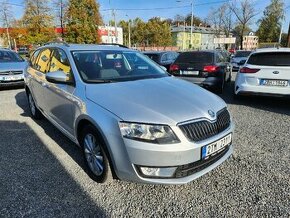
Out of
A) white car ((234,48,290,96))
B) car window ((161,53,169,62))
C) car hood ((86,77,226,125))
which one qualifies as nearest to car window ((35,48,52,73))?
car hood ((86,77,226,125))

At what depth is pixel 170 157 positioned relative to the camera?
8.36ft

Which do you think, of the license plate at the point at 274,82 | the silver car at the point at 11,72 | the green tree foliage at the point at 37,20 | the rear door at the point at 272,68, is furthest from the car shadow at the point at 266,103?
the green tree foliage at the point at 37,20

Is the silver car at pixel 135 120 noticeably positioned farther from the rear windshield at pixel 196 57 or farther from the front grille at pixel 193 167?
the rear windshield at pixel 196 57

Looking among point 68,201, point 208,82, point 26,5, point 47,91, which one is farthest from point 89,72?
point 26,5

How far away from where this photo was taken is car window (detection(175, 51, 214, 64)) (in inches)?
335

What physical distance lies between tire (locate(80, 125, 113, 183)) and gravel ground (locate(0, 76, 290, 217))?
13cm

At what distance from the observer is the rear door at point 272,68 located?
6223 mm

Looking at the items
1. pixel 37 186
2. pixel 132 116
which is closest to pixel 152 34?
pixel 37 186

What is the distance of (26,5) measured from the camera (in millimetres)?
35938

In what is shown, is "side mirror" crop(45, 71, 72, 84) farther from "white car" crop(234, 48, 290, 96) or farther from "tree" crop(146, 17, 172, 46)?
"tree" crop(146, 17, 172, 46)

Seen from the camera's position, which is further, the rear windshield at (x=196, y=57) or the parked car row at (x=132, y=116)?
the rear windshield at (x=196, y=57)

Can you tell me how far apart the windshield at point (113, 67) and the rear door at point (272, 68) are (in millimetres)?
3332

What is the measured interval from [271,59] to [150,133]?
5207mm

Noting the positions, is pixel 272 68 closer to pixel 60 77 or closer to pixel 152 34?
pixel 60 77
